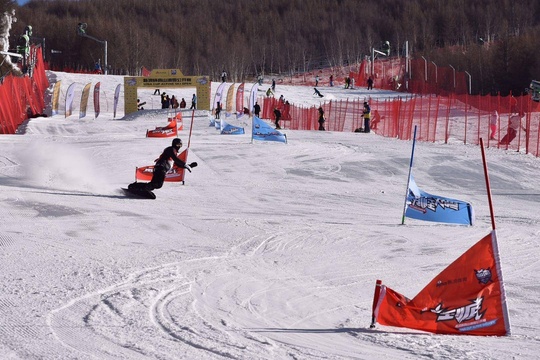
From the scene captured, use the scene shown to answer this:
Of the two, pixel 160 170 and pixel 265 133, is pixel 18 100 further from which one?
pixel 160 170

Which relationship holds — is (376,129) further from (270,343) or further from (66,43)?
(66,43)

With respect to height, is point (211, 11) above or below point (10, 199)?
above

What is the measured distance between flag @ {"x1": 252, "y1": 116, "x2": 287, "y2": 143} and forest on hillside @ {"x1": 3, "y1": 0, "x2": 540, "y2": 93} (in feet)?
195

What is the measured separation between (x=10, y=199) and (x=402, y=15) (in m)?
124

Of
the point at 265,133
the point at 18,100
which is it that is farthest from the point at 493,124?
the point at 18,100

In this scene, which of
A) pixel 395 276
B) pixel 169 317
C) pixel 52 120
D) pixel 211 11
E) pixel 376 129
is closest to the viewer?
pixel 169 317

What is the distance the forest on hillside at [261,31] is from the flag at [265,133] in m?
59.3

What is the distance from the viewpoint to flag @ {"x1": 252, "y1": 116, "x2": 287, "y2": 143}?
26656mm

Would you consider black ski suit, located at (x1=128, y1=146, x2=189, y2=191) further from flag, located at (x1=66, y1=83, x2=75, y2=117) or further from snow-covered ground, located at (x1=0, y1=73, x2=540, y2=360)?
flag, located at (x1=66, y1=83, x2=75, y2=117)

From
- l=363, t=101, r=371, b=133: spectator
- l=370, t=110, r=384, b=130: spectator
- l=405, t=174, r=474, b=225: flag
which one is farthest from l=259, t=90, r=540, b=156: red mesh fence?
l=405, t=174, r=474, b=225: flag

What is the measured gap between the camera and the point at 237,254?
33.4ft

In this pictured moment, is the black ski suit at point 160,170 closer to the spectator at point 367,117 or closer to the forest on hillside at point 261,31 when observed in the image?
the spectator at point 367,117

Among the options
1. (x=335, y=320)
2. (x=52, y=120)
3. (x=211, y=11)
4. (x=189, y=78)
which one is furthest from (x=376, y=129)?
(x=211, y=11)

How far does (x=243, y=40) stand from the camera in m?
127
